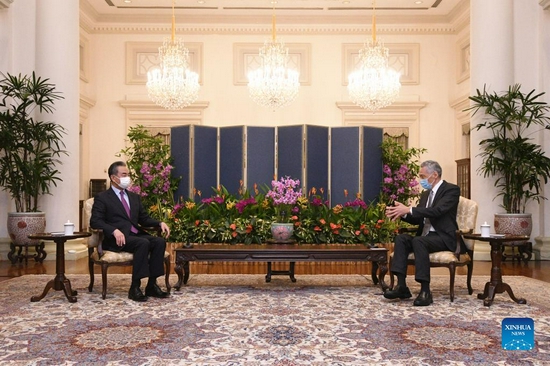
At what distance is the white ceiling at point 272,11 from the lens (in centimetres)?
1393

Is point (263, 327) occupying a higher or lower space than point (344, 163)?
lower

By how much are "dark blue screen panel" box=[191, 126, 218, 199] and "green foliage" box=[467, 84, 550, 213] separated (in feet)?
15.8

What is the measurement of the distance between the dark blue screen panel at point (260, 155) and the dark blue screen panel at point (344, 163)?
3.73ft

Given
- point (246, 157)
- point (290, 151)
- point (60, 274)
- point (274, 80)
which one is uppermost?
point (274, 80)

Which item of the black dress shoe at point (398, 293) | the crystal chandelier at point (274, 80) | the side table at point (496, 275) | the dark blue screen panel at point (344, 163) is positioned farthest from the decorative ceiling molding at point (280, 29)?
the black dress shoe at point (398, 293)

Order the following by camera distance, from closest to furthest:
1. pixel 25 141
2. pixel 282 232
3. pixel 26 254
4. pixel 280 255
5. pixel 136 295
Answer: pixel 136 295 < pixel 280 255 < pixel 282 232 < pixel 25 141 < pixel 26 254

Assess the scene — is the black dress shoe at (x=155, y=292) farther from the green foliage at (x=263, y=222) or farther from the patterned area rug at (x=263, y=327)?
the green foliage at (x=263, y=222)

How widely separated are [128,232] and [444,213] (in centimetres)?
299

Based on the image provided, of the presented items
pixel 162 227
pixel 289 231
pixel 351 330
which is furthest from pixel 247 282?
pixel 351 330

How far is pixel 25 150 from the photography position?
853cm

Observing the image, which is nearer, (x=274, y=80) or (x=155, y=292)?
(x=155, y=292)

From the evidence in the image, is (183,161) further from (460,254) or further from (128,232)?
(460,254)

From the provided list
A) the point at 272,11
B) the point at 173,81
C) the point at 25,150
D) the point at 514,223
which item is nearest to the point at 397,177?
the point at 514,223

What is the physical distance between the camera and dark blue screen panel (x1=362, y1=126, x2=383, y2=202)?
11344 mm
